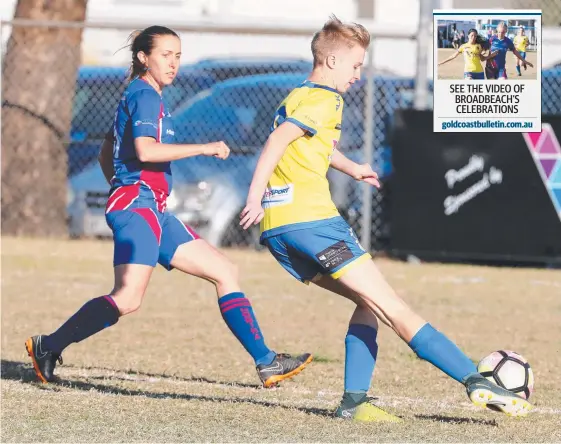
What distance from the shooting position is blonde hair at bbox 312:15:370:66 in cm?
579

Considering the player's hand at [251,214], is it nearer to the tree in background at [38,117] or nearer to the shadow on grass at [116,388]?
the shadow on grass at [116,388]

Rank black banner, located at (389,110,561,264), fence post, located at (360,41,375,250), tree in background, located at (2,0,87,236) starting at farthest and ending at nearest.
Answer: tree in background, located at (2,0,87,236) → fence post, located at (360,41,375,250) → black banner, located at (389,110,561,264)

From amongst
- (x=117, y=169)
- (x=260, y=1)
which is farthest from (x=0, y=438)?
(x=260, y=1)

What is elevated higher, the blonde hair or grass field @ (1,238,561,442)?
the blonde hair

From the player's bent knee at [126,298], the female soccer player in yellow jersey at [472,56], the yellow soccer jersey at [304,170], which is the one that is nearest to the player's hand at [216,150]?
the yellow soccer jersey at [304,170]

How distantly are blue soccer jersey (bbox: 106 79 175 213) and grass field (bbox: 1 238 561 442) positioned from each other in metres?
0.96

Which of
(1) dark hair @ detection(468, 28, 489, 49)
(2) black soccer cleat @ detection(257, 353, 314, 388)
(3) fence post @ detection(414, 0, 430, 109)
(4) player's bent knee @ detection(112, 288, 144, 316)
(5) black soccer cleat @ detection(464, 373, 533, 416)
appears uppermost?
(3) fence post @ detection(414, 0, 430, 109)

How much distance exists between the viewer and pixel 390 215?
14086 mm

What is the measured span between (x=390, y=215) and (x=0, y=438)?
356 inches

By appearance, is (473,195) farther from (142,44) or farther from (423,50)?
(142,44)

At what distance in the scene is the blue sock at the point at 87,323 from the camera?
6.61 metres

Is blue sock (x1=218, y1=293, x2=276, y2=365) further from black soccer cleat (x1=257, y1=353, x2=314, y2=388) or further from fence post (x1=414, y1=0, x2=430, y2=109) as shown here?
fence post (x1=414, y1=0, x2=430, y2=109)

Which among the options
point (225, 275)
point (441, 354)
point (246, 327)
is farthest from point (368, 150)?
point (441, 354)

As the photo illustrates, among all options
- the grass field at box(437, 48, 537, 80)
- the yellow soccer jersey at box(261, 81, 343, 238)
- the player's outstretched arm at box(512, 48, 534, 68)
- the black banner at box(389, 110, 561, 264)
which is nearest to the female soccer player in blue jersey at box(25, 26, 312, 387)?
the yellow soccer jersey at box(261, 81, 343, 238)
